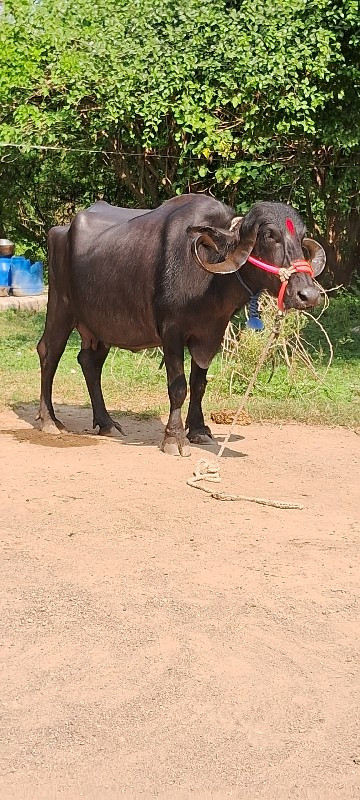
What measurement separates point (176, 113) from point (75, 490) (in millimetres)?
6470

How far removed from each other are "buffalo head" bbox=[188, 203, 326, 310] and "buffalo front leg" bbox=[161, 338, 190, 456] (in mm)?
648

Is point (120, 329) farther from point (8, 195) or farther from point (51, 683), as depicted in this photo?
point (8, 195)

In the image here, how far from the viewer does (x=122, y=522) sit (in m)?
5.62

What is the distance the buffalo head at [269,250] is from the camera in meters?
6.63

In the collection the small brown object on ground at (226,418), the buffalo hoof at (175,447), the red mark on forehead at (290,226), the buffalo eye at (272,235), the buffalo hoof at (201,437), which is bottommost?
the small brown object on ground at (226,418)

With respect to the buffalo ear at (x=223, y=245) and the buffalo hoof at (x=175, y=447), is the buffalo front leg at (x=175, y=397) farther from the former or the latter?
the buffalo ear at (x=223, y=245)

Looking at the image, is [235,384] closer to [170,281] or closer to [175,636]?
[170,281]

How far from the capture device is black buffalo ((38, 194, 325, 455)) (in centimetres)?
681

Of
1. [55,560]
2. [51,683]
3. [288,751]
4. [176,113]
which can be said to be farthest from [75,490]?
[176,113]

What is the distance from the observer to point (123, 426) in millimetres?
8438

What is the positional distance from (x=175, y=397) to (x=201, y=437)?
0.48 meters

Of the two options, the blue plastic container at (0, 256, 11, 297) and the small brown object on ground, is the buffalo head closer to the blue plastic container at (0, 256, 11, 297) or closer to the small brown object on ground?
the small brown object on ground

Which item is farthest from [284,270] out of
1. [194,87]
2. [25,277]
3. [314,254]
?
[25,277]

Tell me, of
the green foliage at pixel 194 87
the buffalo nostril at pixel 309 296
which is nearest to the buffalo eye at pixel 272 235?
the buffalo nostril at pixel 309 296
